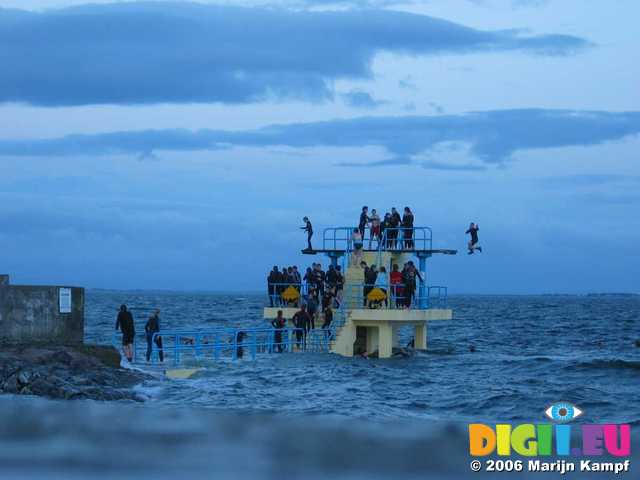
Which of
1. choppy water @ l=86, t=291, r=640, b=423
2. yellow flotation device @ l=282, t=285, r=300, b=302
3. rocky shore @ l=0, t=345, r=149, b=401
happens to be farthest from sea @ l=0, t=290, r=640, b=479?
yellow flotation device @ l=282, t=285, r=300, b=302

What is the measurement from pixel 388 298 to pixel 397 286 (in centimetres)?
50

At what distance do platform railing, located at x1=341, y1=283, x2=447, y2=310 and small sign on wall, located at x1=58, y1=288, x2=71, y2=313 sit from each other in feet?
37.4

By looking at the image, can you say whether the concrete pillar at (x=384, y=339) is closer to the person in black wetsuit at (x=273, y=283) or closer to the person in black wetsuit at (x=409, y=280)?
the person in black wetsuit at (x=409, y=280)

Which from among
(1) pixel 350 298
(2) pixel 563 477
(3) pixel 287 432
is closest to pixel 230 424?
(3) pixel 287 432

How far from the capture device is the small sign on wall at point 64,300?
2752cm

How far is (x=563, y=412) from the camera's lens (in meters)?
25.2

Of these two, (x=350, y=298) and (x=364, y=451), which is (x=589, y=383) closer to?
(x=350, y=298)

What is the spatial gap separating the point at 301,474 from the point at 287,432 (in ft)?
4.83

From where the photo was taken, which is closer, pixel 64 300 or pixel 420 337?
pixel 64 300

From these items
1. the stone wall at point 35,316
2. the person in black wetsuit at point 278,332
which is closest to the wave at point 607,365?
the person in black wetsuit at point 278,332

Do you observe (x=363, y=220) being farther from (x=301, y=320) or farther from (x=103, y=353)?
(x=103, y=353)

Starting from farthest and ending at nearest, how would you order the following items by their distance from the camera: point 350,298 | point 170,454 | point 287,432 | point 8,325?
point 350,298 < point 8,325 < point 287,432 < point 170,454

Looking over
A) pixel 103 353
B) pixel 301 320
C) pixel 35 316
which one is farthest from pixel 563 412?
pixel 35 316

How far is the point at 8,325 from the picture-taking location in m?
27.1
